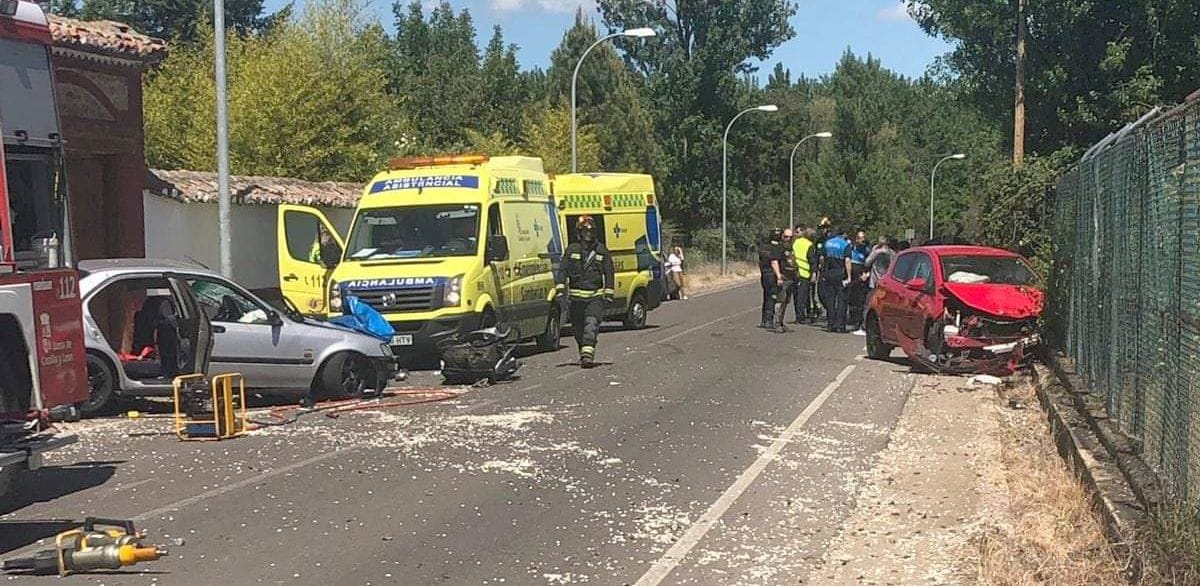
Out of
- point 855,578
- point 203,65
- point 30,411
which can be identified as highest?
point 203,65

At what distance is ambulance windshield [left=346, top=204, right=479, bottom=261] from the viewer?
16312mm

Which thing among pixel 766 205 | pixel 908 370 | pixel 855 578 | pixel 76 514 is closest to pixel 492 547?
pixel 855 578

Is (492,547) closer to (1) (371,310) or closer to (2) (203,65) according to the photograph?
(1) (371,310)

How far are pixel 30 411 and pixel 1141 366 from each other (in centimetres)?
683

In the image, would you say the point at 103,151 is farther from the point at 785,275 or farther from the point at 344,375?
the point at 785,275

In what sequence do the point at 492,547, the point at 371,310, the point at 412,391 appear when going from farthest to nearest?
the point at 371,310 < the point at 412,391 < the point at 492,547

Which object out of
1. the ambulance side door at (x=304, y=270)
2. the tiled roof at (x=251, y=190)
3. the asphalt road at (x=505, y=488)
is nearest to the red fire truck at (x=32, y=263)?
the asphalt road at (x=505, y=488)

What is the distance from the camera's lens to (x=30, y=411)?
7.68 m

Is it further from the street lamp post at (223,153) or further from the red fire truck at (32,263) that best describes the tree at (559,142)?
the red fire truck at (32,263)

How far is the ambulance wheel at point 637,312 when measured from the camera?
889 inches

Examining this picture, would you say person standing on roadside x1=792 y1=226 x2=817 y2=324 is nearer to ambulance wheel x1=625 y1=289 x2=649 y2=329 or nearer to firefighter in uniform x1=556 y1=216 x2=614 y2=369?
ambulance wheel x1=625 y1=289 x2=649 y2=329

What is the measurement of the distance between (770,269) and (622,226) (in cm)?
378

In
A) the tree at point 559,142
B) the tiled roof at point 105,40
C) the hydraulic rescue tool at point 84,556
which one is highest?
the tree at point 559,142

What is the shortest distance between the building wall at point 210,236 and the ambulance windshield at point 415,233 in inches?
153
